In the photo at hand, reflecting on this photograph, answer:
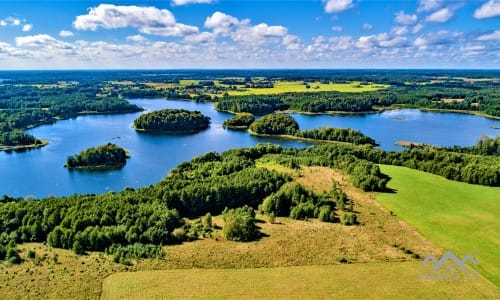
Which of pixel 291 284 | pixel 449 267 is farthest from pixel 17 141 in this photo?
pixel 449 267

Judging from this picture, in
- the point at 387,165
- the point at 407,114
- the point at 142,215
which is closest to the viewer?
the point at 142,215

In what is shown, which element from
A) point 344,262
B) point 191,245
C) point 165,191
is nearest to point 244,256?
point 191,245

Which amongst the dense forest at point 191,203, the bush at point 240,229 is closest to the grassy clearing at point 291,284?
the dense forest at point 191,203

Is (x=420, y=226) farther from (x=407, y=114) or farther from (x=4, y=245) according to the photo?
(x=407, y=114)

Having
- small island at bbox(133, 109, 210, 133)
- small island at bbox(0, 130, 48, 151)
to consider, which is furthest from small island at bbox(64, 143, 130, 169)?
small island at bbox(133, 109, 210, 133)

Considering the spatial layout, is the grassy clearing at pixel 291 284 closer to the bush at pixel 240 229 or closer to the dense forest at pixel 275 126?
the bush at pixel 240 229

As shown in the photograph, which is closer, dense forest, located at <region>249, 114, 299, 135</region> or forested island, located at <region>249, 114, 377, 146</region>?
forested island, located at <region>249, 114, 377, 146</region>

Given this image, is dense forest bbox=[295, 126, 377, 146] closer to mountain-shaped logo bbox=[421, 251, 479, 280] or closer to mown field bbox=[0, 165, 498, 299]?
mown field bbox=[0, 165, 498, 299]
